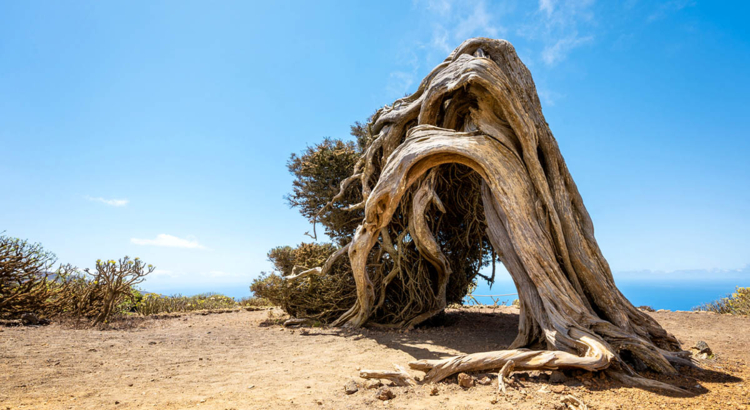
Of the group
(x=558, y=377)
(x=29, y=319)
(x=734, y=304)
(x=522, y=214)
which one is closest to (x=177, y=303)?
(x=29, y=319)

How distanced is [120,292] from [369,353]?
7022mm

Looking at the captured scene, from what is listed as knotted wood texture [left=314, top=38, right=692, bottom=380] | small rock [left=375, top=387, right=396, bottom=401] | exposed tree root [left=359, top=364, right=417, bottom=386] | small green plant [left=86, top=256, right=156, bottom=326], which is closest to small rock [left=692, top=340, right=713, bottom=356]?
knotted wood texture [left=314, top=38, right=692, bottom=380]

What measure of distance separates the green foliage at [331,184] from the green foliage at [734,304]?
449 inches

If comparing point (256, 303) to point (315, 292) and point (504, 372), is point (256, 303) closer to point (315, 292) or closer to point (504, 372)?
point (315, 292)

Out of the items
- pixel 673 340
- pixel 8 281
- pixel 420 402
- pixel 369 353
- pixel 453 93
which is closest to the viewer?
pixel 420 402

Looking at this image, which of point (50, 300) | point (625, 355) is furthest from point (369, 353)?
point (50, 300)

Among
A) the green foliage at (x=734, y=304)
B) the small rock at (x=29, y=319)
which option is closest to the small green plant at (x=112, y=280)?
the small rock at (x=29, y=319)

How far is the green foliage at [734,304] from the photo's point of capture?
10039 mm

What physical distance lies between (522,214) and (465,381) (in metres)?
2.73

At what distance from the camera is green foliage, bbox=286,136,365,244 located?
980 cm

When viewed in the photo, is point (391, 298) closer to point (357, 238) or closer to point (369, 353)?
point (357, 238)

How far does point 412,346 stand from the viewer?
6344 mm

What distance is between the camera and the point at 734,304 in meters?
10.5

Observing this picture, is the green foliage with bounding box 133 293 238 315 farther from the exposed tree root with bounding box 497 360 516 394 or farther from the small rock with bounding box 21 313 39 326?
the exposed tree root with bounding box 497 360 516 394
